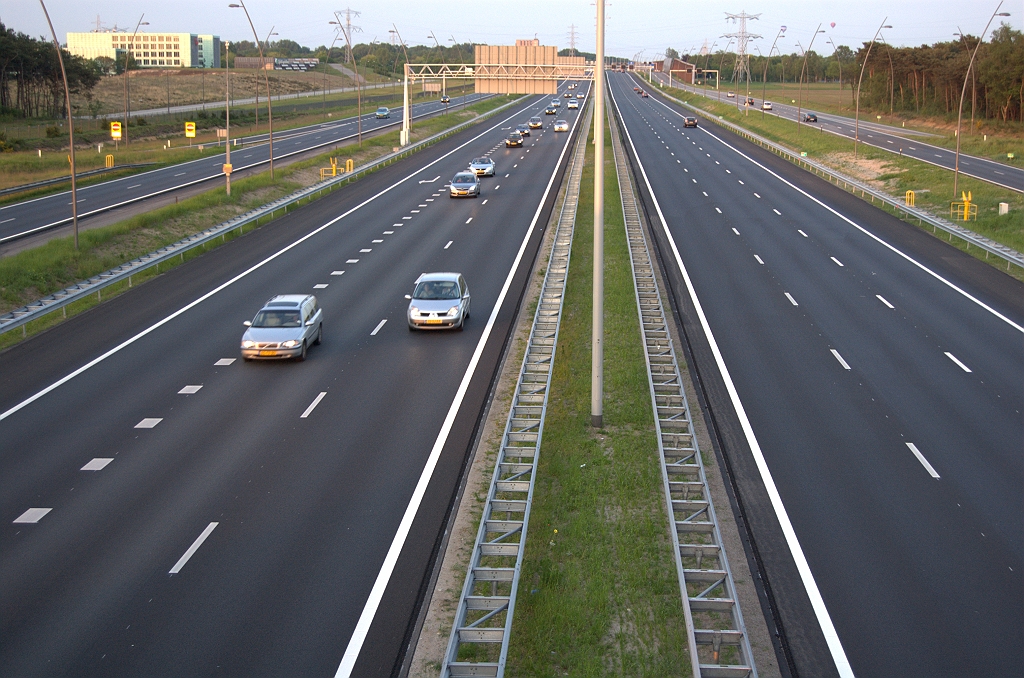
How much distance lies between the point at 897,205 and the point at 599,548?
40.8 m

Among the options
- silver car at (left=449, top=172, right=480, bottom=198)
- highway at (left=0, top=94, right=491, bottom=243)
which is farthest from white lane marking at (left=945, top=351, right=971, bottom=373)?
highway at (left=0, top=94, right=491, bottom=243)

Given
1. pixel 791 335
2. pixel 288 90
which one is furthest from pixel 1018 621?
pixel 288 90

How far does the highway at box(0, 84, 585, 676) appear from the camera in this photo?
39.8ft

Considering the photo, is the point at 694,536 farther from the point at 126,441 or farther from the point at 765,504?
the point at 126,441

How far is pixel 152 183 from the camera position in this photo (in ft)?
202

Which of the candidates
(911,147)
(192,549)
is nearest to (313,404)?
(192,549)

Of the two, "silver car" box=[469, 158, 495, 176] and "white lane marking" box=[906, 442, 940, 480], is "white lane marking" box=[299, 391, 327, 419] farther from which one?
"silver car" box=[469, 158, 495, 176]

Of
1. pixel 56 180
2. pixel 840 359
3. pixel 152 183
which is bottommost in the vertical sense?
pixel 840 359

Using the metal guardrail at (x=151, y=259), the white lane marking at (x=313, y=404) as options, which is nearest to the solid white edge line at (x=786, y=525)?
the white lane marking at (x=313, y=404)

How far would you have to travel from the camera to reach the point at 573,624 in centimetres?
1212

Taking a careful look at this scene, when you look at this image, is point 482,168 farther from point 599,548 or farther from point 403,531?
point 599,548

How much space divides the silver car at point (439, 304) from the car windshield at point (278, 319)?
346cm

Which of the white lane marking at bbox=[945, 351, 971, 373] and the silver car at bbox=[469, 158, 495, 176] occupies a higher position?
the silver car at bbox=[469, 158, 495, 176]

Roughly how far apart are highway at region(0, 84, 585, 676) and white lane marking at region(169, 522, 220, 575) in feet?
0.10
